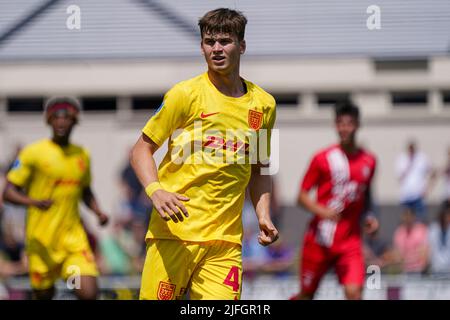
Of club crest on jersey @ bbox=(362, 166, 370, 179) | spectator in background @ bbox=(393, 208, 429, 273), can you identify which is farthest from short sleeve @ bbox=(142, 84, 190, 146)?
spectator in background @ bbox=(393, 208, 429, 273)

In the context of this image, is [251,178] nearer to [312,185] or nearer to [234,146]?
[234,146]

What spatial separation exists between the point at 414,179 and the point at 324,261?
22.3 ft

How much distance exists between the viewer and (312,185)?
1006 centimetres

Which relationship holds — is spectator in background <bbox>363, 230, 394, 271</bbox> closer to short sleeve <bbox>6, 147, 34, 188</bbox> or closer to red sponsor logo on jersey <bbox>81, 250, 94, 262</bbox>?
red sponsor logo on jersey <bbox>81, 250, 94, 262</bbox>

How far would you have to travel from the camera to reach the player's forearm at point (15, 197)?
9.48 meters

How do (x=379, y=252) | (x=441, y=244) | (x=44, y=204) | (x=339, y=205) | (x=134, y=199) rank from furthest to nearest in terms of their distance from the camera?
1. (x=134, y=199)
2. (x=379, y=252)
3. (x=441, y=244)
4. (x=339, y=205)
5. (x=44, y=204)

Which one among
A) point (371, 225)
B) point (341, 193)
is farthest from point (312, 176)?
Result: point (371, 225)

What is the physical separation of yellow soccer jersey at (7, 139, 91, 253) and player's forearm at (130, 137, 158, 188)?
10.7 ft

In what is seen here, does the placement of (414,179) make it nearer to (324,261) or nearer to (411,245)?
(411,245)

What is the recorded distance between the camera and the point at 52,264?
9.70 m

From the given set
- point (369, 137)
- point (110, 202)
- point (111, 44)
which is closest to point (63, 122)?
point (111, 44)

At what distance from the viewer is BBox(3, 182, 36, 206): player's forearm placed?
9.48 metres

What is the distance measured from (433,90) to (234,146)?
12402 millimetres

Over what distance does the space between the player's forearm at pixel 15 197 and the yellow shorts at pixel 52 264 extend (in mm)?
500
